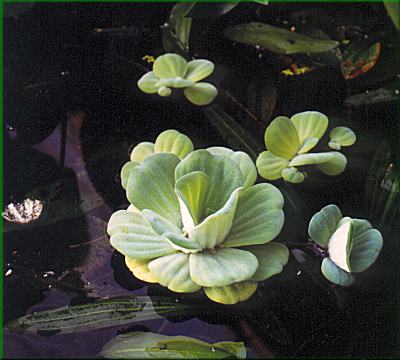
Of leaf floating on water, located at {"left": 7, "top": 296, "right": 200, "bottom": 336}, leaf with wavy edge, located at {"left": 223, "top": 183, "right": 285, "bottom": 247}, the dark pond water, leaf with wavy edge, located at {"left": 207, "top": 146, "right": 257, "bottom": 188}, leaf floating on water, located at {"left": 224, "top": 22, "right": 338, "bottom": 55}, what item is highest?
leaf floating on water, located at {"left": 224, "top": 22, "right": 338, "bottom": 55}

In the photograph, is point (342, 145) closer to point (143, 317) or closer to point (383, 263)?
point (383, 263)

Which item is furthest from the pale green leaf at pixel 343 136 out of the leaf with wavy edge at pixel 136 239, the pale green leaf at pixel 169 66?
the leaf with wavy edge at pixel 136 239

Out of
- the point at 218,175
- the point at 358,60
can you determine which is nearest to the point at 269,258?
the point at 218,175

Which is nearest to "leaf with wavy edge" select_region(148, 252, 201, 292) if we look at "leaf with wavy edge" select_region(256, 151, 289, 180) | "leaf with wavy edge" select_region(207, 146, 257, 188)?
"leaf with wavy edge" select_region(207, 146, 257, 188)

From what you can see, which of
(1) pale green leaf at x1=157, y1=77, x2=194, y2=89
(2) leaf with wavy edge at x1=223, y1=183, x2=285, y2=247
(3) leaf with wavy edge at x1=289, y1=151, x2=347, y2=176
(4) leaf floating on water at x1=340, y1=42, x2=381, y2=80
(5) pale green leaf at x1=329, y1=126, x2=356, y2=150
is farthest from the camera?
(4) leaf floating on water at x1=340, y1=42, x2=381, y2=80

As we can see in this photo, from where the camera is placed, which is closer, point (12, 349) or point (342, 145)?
point (12, 349)

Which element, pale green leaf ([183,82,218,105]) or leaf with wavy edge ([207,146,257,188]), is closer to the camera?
leaf with wavy edge ([207,146,257,188])

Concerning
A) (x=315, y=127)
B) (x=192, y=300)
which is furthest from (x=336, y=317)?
(x=315, y=127)

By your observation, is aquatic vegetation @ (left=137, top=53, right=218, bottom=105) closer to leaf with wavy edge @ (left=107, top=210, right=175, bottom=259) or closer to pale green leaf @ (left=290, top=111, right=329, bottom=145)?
pale green leaf @ (left=290, top=111, right=329, bottom=145)
